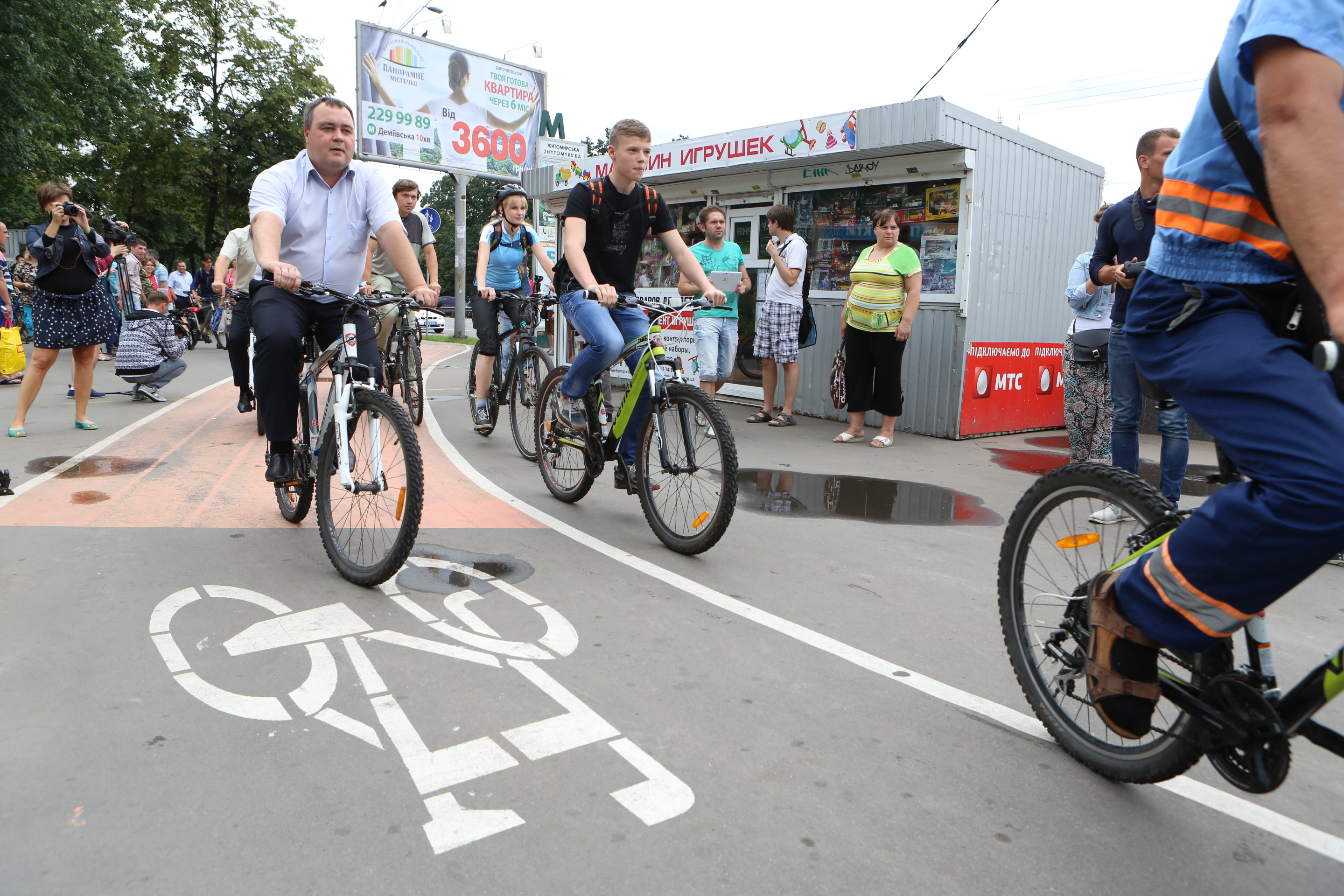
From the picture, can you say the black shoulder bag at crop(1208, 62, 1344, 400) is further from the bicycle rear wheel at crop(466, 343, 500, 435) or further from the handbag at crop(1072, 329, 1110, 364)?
the bicycle rear wheel at crop(466, 343, 500, 435)

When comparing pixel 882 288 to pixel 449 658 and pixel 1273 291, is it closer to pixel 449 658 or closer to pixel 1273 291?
pixel 449 658

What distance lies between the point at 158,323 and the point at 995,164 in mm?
8909

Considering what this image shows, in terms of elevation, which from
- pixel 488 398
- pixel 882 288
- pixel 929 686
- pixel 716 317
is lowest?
pixel 929 686

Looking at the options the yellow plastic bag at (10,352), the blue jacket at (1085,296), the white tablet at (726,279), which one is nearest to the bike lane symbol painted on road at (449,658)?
the blue jacket at (1085,296)

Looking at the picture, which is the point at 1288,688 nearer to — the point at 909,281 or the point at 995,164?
the point at 909,281

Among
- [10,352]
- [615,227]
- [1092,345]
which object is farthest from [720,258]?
[10,352]

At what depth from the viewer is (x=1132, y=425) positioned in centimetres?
517

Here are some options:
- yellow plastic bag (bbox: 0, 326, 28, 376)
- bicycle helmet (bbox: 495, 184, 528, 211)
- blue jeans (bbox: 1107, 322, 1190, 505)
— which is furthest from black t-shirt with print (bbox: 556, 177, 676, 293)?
yellow plastic bag (bbox: 0, 326, 28, 376)

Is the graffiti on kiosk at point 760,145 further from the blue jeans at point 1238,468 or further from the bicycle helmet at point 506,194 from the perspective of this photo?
the blue jeans at point 1238,468

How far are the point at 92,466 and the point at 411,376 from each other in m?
2.51

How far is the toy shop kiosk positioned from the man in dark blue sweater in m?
3.31

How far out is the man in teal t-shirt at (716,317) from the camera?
932 cm

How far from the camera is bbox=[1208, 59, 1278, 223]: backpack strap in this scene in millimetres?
1797

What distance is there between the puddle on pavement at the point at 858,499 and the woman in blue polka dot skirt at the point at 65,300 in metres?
5.62
